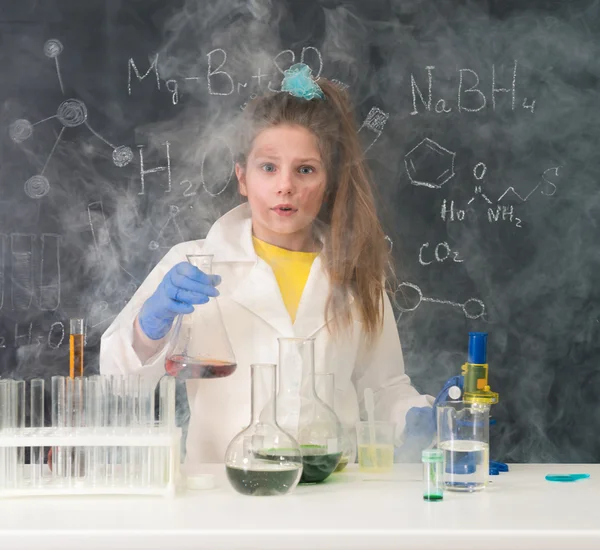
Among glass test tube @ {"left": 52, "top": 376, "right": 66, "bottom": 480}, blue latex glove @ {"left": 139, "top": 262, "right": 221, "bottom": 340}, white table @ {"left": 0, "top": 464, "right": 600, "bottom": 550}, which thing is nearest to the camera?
white table @ {"left": 0, "top": 464, "right": 600, "bottom": 550}

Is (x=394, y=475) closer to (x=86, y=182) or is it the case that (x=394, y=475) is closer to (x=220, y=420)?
(x=220, y=420)

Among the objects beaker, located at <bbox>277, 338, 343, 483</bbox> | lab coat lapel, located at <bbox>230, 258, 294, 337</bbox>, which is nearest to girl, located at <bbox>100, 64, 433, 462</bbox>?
lab coat lapel, located at <bbox>230, 258, 294, 337</bbox>

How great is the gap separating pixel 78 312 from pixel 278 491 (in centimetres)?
86

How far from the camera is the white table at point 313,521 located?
51.1 inches

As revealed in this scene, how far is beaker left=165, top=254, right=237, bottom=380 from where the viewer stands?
190cm

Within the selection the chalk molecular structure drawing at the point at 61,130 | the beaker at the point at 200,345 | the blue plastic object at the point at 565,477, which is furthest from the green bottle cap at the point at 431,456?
the chalk molecular structure drawing at the point at 61,130

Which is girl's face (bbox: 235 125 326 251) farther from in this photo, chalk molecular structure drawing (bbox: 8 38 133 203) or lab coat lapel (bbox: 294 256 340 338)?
chalk molecular structure drawing (bbox: 8 38 133 203)

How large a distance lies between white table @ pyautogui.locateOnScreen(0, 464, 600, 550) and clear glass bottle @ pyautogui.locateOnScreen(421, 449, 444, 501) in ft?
0.07

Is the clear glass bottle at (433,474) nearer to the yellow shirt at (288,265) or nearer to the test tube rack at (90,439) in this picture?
the test tube rack at (90,439)

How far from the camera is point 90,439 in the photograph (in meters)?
1.59

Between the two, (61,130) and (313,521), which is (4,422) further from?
(61,130)

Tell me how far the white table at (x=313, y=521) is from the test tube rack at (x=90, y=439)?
0.11 feet

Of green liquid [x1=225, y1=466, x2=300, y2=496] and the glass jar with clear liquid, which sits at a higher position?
the glass jar with clear liquid

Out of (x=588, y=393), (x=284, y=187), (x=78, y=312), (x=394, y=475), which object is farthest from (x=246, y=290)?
(x=588, y=393)
